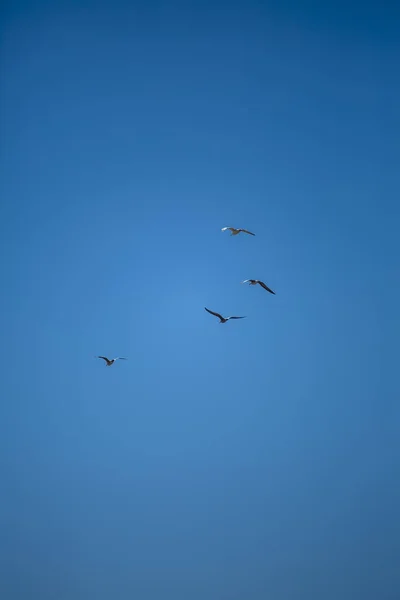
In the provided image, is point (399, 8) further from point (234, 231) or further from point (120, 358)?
point (120, 358)

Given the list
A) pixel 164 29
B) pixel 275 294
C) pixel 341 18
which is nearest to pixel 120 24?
pixel 164 29

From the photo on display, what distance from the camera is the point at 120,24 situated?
21.4ft

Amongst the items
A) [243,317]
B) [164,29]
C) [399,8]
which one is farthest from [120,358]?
[399,8]

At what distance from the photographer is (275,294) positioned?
6668 millimetres

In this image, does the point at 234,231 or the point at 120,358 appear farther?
the point at 120,358

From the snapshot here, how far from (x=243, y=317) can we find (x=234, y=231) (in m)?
1.21

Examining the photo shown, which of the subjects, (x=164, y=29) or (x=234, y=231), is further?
(x=164, y=29)

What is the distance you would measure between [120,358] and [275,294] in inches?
63.7

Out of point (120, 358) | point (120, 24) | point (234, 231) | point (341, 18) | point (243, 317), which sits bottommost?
point (120, 358)

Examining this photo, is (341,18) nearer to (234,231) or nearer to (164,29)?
(164,29)

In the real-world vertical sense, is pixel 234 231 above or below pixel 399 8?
below

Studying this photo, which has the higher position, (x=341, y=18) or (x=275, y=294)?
(x=341, y=18)

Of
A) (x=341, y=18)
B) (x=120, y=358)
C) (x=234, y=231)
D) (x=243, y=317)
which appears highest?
(x=341, y=18)

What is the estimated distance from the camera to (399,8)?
6555 mm
